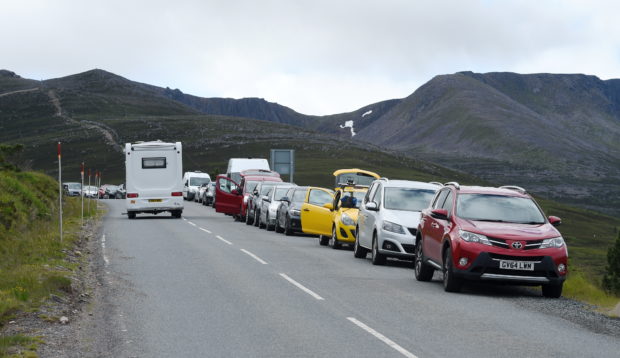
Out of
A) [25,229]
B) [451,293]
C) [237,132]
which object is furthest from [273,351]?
[237,132]

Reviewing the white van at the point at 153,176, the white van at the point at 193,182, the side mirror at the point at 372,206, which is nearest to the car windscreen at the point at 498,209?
the side mirror at the point at 372,206

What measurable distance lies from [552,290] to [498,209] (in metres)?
1.58

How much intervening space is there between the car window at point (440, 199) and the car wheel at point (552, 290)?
2448 millimetres

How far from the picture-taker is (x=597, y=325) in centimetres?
1138

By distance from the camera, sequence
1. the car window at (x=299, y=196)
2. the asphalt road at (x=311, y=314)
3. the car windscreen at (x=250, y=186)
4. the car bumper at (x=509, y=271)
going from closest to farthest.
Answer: the asphalt road at (x=311, y=314)
the car bumper at (x=509, y=271)
the car window at (x=299, y=196)
the car windscreen at (x=250, y=186)

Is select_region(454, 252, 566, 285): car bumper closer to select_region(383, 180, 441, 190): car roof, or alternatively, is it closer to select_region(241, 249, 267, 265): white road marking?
select_region(241, 249, 267, 265): white road marking

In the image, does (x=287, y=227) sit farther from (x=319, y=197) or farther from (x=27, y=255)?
(x=27, y=255)

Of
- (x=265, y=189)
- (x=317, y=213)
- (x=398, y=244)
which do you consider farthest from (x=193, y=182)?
(x=398, y=244)

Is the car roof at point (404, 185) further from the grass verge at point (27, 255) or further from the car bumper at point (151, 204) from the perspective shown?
the car bumper at point (151, 204)

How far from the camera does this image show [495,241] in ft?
44.7

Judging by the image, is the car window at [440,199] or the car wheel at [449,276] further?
the car window at [440,199]

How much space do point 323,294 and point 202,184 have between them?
51.1 meters

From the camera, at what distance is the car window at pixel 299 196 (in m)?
29.3

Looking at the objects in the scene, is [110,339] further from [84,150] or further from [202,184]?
[84,150]
